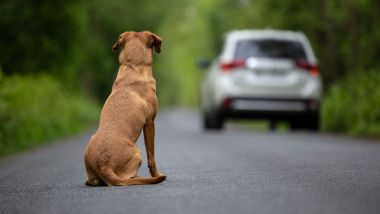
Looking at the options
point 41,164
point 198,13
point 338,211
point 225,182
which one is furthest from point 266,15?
point 198,13

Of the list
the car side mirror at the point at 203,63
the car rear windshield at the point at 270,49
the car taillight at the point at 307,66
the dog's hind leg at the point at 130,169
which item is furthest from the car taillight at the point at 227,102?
the dog's hind leg at the point at 130,169

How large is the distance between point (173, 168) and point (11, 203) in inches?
122

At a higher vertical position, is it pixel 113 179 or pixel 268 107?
pixel 113 179

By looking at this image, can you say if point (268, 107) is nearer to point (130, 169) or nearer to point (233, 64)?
point (233, 64)

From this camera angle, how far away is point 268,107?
16969 mm

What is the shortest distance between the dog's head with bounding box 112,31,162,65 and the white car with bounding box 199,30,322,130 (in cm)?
831

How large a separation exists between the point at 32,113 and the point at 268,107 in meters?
4.59

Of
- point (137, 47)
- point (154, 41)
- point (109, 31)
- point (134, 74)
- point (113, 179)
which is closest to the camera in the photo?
point (113, 179)

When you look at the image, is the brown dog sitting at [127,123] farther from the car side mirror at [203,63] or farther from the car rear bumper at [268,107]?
the car side mirror at [203,63]

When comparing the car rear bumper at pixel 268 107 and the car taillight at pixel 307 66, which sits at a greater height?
the car taillight at pixel 307 66

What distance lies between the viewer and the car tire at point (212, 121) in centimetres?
1794

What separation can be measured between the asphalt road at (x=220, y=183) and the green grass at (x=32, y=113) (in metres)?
0.90

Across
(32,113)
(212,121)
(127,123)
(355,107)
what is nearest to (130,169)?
(127,123)

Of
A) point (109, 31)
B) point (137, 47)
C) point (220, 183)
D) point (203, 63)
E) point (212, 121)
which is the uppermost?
point (137, 47)
